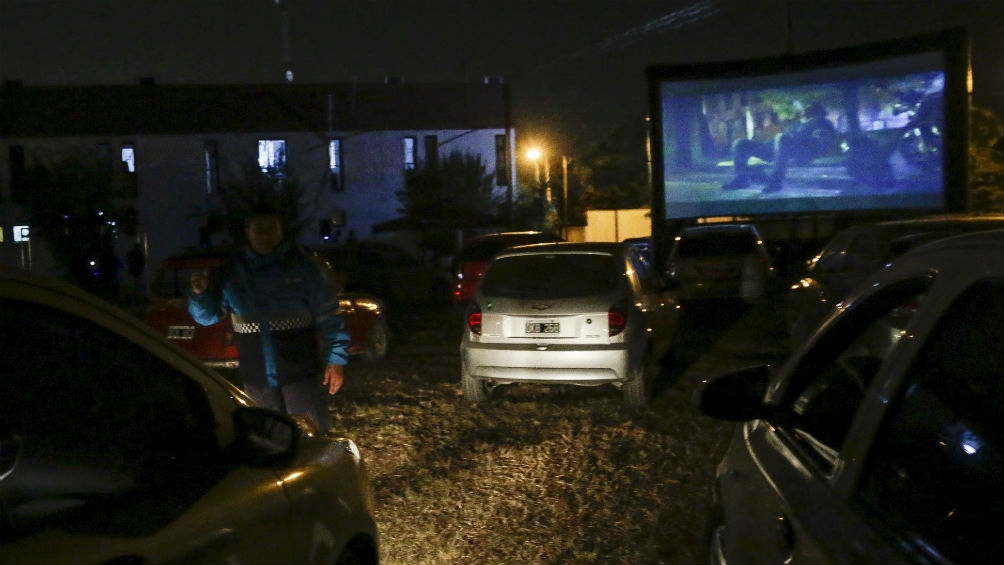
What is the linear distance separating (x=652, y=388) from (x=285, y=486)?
Answer: 8034mm

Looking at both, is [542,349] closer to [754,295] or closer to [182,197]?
[754,295]

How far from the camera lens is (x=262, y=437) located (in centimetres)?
319

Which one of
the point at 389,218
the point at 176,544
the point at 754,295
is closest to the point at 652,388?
the point at 754,295

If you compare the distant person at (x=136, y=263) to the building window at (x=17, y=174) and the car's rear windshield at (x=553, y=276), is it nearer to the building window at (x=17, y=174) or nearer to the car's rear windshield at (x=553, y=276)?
the building window at (x=17, y=174)

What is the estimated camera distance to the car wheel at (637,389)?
9844mm

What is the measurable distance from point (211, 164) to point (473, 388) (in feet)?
103

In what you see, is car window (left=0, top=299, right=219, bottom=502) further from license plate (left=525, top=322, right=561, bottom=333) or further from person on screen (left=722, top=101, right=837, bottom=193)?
person on screen (left=722, top=101, right=837, bottom=193)

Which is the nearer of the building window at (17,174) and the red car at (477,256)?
the red car at (477,256)

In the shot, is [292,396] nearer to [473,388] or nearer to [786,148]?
[473,388]

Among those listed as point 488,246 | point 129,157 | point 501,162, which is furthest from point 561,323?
point 501,162

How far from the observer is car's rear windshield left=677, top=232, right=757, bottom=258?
731 inches

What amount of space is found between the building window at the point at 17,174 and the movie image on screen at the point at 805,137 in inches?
835

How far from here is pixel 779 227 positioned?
78.0ft

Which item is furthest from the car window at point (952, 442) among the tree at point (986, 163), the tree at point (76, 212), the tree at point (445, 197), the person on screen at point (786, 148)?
the tree at point (445, 197)
